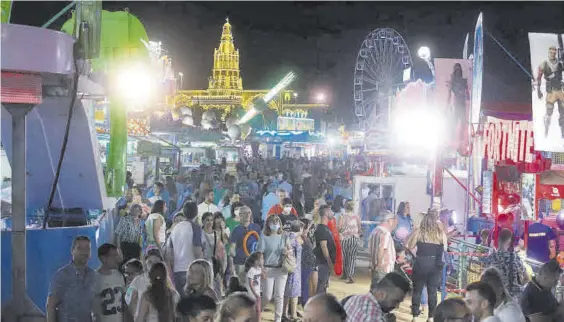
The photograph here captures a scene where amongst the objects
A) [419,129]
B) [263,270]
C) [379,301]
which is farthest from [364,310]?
[419,129]

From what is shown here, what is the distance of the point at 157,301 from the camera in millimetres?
4836

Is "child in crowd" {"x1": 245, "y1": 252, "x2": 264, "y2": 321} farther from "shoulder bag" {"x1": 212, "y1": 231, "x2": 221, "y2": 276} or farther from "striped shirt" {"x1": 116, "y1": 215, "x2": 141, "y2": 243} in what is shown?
"striped shirt" {"x1": 116, "y1": 215, "x2": 141, "y2": 243}

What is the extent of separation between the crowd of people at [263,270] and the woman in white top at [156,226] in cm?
1

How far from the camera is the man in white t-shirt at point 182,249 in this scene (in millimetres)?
7562

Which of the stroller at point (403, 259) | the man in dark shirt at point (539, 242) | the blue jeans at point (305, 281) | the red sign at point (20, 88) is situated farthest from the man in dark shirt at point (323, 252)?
the red sign at point (20, 88)

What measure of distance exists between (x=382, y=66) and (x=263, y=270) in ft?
65.4

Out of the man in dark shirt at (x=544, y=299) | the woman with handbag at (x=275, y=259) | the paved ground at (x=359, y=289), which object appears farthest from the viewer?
the paved ground at (x=359, y=289)

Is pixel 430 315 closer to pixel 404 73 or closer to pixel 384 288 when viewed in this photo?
pixel 384 288

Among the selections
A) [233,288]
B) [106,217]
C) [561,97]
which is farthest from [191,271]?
[561,97]

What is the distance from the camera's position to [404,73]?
26.8 metres

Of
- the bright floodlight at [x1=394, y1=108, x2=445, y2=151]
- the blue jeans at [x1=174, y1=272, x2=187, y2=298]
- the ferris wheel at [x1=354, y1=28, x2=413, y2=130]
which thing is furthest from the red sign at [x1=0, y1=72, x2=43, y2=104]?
the ferris wheel at [x1=354, y1=28, x2=413, y2=130]

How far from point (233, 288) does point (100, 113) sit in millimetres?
16550

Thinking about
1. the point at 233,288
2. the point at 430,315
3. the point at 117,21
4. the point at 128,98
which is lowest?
the point at 430,315

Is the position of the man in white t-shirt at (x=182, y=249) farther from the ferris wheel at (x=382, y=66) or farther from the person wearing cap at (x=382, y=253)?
the ferris wheel at (x=382, y=66)
